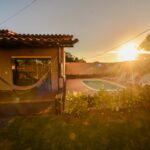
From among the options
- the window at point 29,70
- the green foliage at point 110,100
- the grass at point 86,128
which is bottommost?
the grass at point 86,128

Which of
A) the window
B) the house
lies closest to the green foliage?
the house

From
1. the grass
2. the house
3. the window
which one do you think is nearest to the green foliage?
the grass

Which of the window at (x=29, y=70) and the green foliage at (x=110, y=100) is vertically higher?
the window at (x=29, y=70)

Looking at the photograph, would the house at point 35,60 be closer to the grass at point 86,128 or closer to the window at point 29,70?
the window at point 29,70

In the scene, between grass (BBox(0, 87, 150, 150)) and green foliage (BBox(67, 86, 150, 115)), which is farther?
green foliage (BBox(67, 86, 150, 115))

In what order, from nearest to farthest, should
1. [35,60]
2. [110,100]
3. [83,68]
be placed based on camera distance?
[110,100], [35,60], [83,68]

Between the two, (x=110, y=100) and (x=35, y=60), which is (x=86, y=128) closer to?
(x=110, y=100)

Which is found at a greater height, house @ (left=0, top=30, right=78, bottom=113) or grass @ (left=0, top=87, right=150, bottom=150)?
house @ (left=0, top=30, right=78, bottom=113)

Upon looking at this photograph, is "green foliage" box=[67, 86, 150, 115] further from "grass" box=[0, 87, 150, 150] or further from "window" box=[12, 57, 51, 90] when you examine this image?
"window" box=[12, 57, 51, 90]

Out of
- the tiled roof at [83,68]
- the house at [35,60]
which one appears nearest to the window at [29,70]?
the house at [35,60]

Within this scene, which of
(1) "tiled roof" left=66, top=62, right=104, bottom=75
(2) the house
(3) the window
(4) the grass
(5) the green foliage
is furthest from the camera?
(1) "tiled roof" left=66, top=62, right=104, bottom=75

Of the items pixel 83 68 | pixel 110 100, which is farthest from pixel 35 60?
pixel 83 68

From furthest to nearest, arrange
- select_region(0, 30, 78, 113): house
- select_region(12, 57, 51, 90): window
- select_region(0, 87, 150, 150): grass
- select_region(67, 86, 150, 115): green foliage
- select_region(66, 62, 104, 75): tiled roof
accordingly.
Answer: select_region(66, 62, 104, 75): tiled roof < select_region(12, 57, 51, 90): window < select_region(0, 30, 78, 113): house < select_region(67, 86, 150, 115): green foliage < select_region(0, 87, 150, 150): grass

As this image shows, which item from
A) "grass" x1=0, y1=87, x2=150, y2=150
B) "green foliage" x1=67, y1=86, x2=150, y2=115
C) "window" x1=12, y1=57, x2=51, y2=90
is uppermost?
"window" x1=12, y1=57, x2=51, y2=90
